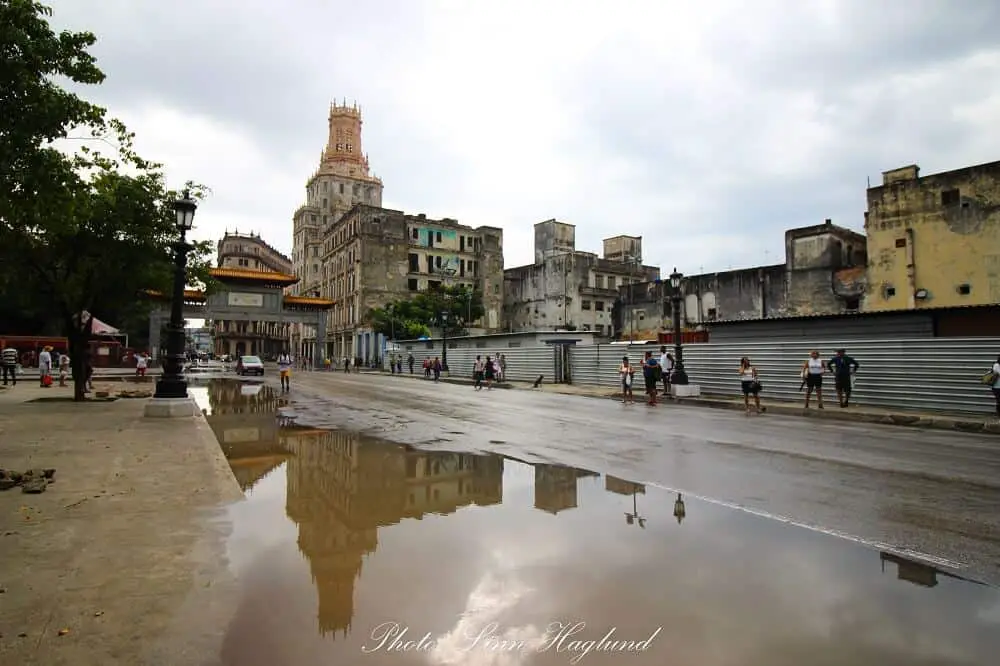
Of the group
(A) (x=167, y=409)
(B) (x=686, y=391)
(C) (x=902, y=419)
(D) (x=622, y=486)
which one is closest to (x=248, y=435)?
(A) (x=167, y=409)

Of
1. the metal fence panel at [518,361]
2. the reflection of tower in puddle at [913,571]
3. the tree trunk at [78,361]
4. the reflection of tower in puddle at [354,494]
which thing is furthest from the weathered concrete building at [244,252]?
the reflection of tower in puddle at [913,571]

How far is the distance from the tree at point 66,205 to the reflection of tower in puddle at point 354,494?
496 centimetres

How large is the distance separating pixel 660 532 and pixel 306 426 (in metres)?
8.93

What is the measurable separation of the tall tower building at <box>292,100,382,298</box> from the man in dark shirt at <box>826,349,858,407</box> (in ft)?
325

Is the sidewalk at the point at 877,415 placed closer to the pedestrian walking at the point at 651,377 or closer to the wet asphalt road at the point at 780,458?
the wet asphalt road at the point at 780,458

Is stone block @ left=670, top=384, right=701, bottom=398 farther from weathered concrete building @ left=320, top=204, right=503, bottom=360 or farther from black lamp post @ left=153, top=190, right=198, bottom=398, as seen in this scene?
weathered concrete building @ left=320, top=204, right=503, bottom=360

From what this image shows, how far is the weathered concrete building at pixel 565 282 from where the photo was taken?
63719 mm

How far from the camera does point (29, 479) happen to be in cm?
621

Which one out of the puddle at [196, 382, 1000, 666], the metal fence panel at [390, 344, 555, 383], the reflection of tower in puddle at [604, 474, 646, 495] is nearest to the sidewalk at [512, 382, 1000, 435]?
the reflection of tower in puddle at [604, 474, 646, 495]

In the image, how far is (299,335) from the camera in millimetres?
101562

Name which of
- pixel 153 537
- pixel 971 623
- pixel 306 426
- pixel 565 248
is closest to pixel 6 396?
pixel 306 426

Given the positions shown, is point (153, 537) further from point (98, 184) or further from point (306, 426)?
point (98, 184)

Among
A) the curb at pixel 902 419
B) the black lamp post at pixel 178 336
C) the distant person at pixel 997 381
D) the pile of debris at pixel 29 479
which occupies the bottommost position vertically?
the curb at pixel 902 419

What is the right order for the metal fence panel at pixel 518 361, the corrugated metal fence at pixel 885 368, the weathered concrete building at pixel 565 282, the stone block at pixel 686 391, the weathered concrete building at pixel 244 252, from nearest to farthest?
the corrugated metal fence at pixel 885 368 → the stone block at pixel 686 391 → the metal fence panel at pixel 518 361 → the weathered concrete building at pixel 565 282 → the weathered concrete building at pixel 244 252
